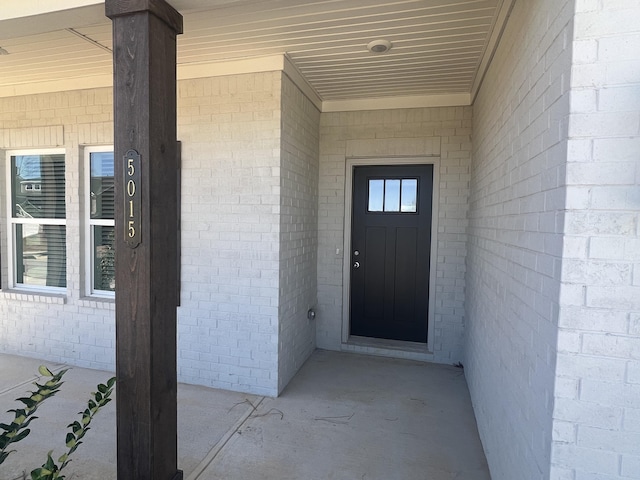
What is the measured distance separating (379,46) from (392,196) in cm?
180

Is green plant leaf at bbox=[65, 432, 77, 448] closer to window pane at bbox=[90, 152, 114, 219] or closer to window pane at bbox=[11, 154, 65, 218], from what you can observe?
window pane at bbox=[90, 152, 114, 219]

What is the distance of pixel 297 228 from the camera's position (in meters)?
3.61

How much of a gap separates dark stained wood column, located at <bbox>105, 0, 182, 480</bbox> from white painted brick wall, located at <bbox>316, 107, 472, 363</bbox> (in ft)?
8.72

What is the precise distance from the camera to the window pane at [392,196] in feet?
13.8

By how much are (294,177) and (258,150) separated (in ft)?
1.56

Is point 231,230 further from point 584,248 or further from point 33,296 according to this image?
point 584,248

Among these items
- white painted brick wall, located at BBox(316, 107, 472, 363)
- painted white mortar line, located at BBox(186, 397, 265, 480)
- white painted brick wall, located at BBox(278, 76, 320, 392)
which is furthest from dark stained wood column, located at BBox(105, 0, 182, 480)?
white painted brick wall, located at BBox(316, 107, 472, 363)

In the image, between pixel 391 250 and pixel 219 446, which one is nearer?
pixel 219 446

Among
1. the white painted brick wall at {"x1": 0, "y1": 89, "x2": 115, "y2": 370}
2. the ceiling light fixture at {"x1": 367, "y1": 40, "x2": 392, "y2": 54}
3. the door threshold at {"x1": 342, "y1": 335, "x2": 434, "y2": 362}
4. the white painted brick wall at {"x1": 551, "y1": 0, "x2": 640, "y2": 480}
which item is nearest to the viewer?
the white painted brick wall at {"x1": 551, "y1": 0, "x2": 640, "y2": 480}

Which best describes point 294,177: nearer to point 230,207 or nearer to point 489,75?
point 230,207

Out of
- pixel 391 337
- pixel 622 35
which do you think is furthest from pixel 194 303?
pixel 622 35

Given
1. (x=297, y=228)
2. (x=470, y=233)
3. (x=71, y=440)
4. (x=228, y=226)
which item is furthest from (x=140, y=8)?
(x=470, y=233)

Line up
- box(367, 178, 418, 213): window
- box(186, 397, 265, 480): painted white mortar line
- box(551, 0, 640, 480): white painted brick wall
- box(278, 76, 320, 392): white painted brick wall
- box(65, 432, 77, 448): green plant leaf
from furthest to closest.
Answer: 1. box(367, 178, 418, 213): window
2. box(278, 76, 320, 392): white painted brick wall
3. box(186, 397, 265, 480): painted white mortar line
4. box(65, 432, 77, 448): green plant leaf
5. box(551, 0, 640, 480): white painted brick wall

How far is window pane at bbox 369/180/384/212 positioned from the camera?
4266mm
